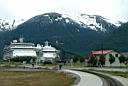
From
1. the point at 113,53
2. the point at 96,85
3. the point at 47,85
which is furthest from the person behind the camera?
the point at 113,53

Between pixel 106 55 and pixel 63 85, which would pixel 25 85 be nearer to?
pixel 63 85

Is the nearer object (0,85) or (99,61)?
(0,85)

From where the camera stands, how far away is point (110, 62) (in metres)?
161

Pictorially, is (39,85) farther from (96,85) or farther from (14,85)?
(96,85)

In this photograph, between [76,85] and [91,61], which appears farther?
[91,61]

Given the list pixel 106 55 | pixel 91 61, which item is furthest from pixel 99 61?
pixel 106 55

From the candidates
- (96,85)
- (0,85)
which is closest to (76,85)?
(96,85)

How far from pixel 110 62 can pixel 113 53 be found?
14910mm

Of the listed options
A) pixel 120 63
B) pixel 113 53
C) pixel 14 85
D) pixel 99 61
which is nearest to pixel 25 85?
pixel 14 85

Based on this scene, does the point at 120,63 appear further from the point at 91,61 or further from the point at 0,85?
the point at 0,85

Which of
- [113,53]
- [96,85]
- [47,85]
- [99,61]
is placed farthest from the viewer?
[113,53]

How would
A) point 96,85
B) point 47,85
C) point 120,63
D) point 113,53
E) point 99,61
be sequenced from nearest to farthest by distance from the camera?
point 96,85 → point 47,85 → point 99,61 → point 120,63 → point 113,53

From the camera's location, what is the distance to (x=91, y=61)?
156000mm

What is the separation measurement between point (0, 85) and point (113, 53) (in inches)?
4962
